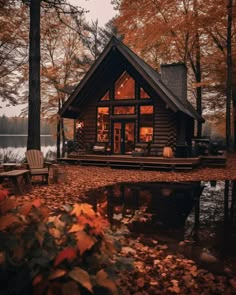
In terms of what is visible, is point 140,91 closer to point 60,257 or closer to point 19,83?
point 19,83

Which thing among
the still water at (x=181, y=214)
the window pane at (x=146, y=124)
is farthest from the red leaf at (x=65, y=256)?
the window pane at (x=146, y=124)

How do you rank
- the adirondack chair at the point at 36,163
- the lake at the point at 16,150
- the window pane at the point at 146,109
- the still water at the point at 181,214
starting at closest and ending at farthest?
1. the still water at the point at 181,214
2. the adirondack chair at the point at 36,163
3. the window pane at the point at 146,109
4. the lake at the point at 16,150

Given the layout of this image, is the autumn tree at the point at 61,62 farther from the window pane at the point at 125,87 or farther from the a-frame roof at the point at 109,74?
the window pane at the point at 125,87

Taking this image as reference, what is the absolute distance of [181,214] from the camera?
6.71 meters

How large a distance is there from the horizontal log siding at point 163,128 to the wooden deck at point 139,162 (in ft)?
8.32

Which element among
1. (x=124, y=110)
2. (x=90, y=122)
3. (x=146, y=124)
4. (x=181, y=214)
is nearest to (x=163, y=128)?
(x=146, y=124)

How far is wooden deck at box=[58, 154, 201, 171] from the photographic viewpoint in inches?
582

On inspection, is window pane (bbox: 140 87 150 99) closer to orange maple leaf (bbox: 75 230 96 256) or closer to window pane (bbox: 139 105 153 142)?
window pane (bbox: 139 105 153 142)

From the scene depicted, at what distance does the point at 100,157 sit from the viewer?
54.2ft

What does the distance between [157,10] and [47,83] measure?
11497 mm

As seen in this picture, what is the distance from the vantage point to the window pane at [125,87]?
61.7ft

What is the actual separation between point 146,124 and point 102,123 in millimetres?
3336

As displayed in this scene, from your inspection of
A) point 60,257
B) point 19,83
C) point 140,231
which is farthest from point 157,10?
point 60,257

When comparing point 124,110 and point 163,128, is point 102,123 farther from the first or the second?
point 163,128
